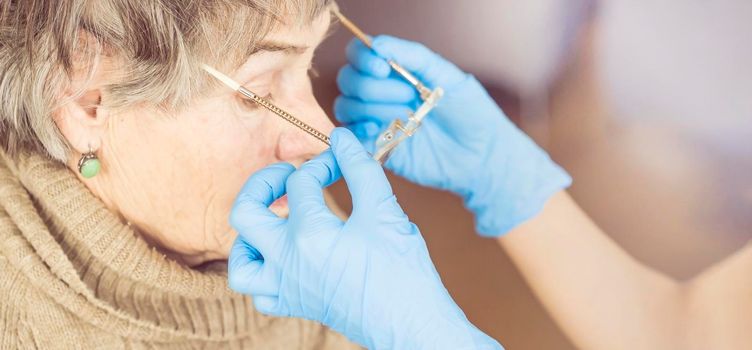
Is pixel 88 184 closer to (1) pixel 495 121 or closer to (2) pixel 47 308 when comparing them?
(2) pixel 47 308

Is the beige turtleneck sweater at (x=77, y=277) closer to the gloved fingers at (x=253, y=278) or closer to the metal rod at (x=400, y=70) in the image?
the gloved fingers at (x=253, y=278)

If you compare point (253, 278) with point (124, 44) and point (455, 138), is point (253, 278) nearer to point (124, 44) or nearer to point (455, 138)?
point (124, 44)

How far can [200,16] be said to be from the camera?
969 millimetres

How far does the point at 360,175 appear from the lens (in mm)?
954

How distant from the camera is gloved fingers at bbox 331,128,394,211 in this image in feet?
3.09

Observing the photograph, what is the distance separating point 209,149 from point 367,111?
14.5 inches

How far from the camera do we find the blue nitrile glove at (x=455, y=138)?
125 centimetres

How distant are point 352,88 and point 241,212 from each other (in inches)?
→ 18.7

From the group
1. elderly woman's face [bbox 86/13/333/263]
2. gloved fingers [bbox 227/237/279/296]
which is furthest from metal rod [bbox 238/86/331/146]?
gloved fingers [bbox 227/237/279/296]

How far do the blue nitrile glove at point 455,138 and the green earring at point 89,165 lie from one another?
19.3 inches

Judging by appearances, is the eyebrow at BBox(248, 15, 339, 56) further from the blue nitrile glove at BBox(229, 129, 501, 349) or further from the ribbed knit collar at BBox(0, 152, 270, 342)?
the ribbed knit collar at BBox(0, 152, 270, 342)

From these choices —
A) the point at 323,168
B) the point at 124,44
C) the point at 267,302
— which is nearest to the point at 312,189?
the point at 323,168

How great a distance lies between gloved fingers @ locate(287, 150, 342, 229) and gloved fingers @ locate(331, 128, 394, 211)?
3cm

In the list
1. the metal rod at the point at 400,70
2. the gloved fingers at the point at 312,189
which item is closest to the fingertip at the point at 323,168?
the gloved fingers at the point at 312,189
